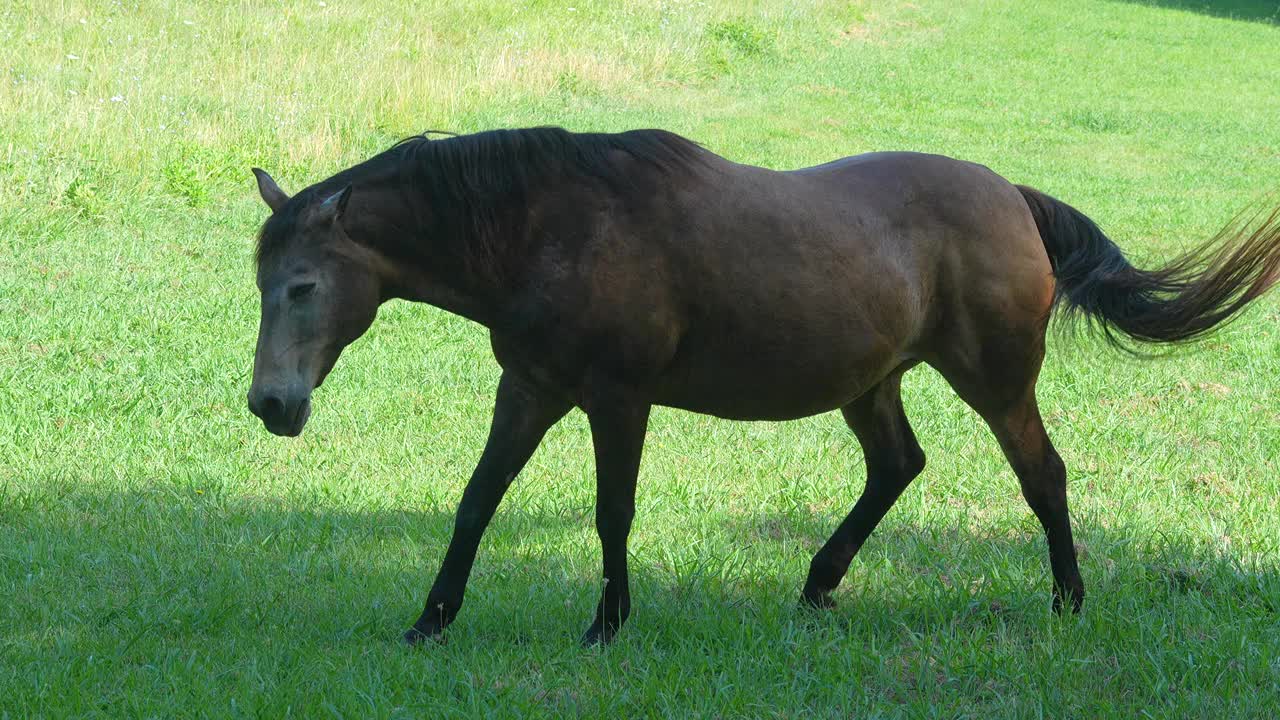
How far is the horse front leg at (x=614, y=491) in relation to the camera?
4041 millimetres

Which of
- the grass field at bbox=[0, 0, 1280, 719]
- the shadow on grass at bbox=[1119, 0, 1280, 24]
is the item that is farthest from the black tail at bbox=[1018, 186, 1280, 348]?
the shadow on grass at bbox=[1119, 0, 1280, 24]

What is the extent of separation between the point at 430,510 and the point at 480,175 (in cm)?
206

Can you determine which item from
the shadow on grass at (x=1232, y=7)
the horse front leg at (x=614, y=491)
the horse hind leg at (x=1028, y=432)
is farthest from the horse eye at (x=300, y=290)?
the shadow on grass at (x=1232, y=7)

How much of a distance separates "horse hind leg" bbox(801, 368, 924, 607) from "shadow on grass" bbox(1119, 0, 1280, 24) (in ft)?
115

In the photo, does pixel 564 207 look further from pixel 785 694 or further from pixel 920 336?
→ pixel 785 694

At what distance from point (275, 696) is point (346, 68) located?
12.0m

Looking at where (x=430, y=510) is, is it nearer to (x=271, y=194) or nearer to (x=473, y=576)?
(x=473, y=576)

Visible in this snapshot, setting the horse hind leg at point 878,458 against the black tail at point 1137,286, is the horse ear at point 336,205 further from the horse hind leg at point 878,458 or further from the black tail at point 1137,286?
the black tail at point 1137,286

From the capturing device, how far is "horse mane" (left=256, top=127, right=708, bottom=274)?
394 centimetres

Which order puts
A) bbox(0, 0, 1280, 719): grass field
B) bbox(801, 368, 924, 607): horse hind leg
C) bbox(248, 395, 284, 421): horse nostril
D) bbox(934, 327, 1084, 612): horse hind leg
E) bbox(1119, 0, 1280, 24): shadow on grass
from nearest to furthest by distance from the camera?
bbox(248, 395, 284, 421): horse nostril → bbox(0, 0, 1280, 719): grass field → bbox(934, 327, 1084, 612): horse hind leg → bbox(801, 368, 924, 607): horse hind leg → bbox(1119, 0, 1280, 24): shadow on grass

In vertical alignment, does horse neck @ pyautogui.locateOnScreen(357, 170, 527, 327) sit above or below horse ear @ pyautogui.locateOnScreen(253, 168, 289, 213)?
below

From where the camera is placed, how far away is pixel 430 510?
18.2 feet

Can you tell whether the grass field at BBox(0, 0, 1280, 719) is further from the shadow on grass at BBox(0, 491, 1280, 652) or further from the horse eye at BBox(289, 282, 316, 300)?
the horse eye at BBox(289, 282, 316, 300)

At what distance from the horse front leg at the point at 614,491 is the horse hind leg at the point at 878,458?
0.83 m
